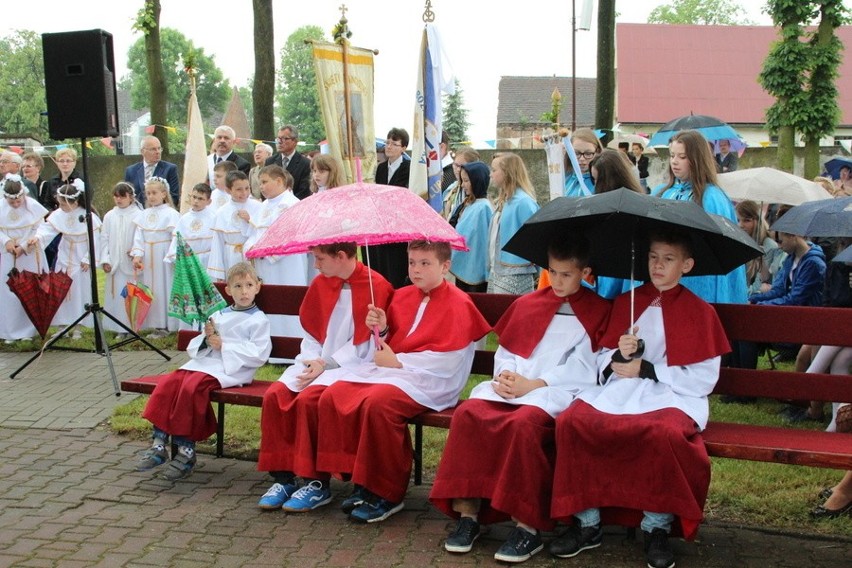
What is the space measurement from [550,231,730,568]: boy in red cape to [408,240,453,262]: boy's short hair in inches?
41.0

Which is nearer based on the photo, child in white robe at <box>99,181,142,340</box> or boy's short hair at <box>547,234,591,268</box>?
boy's short hair at <box>547,234,591,268</box>

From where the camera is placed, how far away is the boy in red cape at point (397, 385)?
17.0ft

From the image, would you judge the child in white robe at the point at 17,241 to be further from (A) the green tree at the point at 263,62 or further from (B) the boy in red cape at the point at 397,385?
(A) the green tree at the point at 263,62

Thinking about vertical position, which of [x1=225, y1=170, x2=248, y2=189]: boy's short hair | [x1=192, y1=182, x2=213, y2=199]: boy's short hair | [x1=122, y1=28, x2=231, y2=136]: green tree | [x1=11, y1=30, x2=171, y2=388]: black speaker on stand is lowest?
[x1=192, y1=182, x2=213, y2=199]: boy's short hair

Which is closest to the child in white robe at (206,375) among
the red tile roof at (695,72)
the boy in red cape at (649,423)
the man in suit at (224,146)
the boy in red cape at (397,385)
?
the boy in red cape at (397,385)

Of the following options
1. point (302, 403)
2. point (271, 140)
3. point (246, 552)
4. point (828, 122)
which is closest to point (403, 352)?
point (302, 403)

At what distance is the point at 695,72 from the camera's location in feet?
160

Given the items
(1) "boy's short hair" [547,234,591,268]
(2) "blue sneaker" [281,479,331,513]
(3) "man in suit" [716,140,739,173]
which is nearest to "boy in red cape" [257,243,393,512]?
(2) "blue sneaker" [281,479,331,513]

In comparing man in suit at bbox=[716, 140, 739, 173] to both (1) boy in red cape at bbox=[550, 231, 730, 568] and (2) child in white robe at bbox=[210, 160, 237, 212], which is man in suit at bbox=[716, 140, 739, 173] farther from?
(1) boy in red cape at bbox=[550, 231, 730, 568]

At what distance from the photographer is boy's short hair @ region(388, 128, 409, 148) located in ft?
32.8

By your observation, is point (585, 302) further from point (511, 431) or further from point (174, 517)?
point (174, 517)

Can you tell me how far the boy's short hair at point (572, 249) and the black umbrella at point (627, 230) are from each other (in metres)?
0.04

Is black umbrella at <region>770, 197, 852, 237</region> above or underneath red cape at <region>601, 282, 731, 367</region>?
above

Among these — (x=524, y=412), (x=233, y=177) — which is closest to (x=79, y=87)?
(x=233, y=177)
